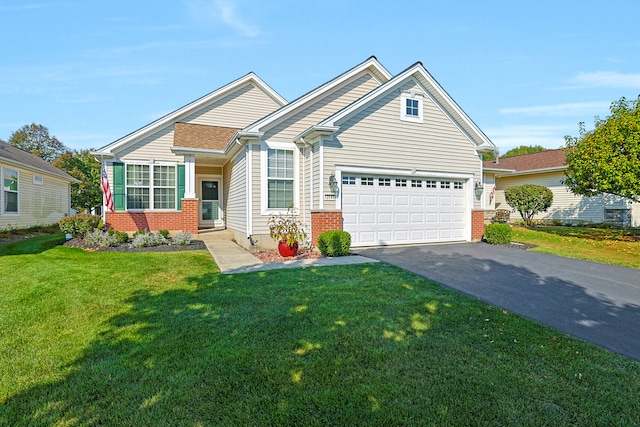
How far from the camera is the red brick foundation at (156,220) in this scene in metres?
12.7

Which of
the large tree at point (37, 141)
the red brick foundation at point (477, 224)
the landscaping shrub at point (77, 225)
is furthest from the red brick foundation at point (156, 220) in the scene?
the large tree at point (37, 141)

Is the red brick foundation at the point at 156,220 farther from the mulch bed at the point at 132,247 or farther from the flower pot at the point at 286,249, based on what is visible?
the flower pot at the point at 286,249

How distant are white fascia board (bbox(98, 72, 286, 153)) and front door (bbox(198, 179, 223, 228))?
10.2 feet

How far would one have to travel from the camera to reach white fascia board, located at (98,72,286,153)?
41.2 ft

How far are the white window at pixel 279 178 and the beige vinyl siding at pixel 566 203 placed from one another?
17592mm

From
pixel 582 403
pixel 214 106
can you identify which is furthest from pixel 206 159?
pixel 582 403

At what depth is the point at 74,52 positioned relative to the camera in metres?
10.8

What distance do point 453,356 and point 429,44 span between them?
11.7 meters

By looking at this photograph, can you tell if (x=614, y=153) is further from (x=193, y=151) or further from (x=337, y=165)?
(x=193, y=151)

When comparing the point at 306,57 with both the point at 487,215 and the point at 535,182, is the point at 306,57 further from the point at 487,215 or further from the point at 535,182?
the point at 535,182

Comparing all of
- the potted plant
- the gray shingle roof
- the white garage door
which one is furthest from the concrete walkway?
the gray shingle roof

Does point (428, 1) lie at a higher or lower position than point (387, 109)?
higher

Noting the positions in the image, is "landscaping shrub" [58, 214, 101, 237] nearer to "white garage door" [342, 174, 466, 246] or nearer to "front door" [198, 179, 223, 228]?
"front door" [198, 179, 223, 228]

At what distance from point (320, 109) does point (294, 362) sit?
387 inches
